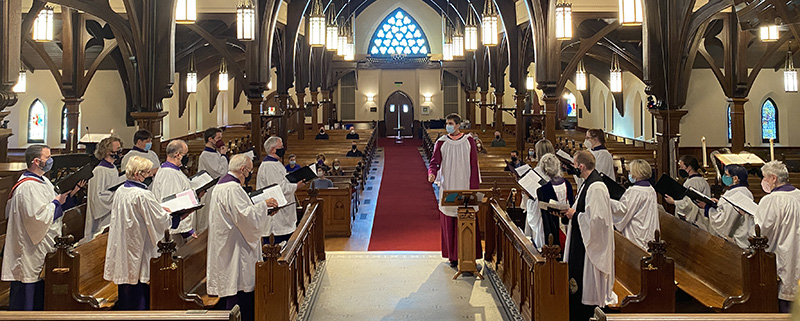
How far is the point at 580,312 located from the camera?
5164mm

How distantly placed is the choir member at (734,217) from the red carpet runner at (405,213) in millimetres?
3971

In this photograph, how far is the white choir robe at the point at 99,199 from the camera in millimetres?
7125

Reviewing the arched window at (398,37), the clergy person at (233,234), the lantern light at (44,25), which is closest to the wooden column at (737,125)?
the clergy person at (233,234)

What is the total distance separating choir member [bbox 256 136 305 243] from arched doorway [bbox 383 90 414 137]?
Result: 94.8ft

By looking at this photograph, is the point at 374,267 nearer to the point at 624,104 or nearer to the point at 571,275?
the point at 571,275

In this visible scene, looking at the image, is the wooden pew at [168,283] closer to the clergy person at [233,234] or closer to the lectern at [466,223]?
the clergy person at [233,234]

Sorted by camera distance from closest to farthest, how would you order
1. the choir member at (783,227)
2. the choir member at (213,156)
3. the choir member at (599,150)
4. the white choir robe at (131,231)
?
the white choir robe at (131,231), the choir member at (783,227), the choir member at (599,150), the choir member at (213,156)

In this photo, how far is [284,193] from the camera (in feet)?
24.5

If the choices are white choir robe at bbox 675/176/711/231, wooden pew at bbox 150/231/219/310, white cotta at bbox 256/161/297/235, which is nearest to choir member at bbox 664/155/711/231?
white choir robe at bbox 675/176/711/231

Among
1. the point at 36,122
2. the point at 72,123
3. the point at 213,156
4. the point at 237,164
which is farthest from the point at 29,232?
the point at 36,122

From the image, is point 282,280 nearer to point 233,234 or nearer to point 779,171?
point 233,234

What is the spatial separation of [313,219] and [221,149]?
268cm

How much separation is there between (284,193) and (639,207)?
13.6 ft

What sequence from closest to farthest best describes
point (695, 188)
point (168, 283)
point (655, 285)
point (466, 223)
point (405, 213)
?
point (655, 285), point (168, 283), point (466, 223), point (695, 188), point (405, 213)
